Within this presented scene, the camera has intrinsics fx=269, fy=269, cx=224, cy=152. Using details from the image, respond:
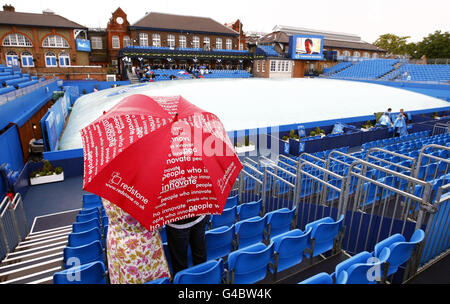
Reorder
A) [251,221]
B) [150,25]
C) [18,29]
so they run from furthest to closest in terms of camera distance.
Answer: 1. [150,25]
2. [18,29]
3. [251,221]

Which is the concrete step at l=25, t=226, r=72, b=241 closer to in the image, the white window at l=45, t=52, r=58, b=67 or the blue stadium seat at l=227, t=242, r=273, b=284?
the blue stadium seat at l=227, t=242, r=273, b=284

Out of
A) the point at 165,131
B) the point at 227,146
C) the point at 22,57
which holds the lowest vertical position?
the point at 227,146

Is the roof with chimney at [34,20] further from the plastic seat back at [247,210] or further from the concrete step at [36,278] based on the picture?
the plastic seat back at [247,210]

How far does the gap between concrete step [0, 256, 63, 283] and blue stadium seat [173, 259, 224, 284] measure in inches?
128

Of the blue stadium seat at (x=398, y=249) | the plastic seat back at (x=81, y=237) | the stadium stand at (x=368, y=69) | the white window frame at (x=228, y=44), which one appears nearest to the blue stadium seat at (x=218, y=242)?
the blue stadium seat at (x=398, y=249)

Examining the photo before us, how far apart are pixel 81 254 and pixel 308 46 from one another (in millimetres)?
42004

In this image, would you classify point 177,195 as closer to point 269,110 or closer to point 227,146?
point 227,146

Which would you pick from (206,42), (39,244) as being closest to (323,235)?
(39,244)

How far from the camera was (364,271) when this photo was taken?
102 inches

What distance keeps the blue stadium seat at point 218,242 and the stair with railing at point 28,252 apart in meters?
2.60

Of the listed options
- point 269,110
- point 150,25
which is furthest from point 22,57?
point 269,110

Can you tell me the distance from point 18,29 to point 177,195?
43286 millimetres

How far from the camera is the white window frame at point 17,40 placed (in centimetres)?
3341

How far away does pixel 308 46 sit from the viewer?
39.4 m
